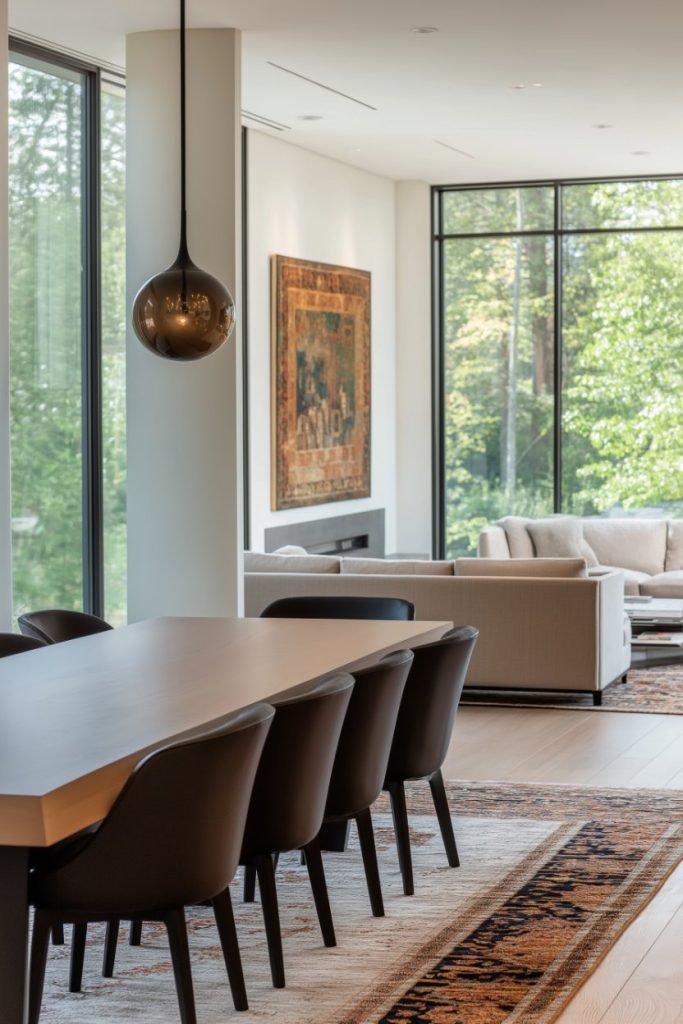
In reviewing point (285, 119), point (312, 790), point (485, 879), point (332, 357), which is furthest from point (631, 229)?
point (312, 790)

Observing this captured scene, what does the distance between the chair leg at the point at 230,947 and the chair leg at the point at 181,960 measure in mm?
171

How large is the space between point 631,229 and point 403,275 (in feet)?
6.06

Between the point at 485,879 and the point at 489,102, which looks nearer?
the point at 485,879

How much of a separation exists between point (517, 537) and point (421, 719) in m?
6.39

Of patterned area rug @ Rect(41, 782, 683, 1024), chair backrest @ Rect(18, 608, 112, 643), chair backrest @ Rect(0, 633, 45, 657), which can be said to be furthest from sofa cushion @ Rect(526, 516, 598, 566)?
chair backrest @ Rect(0, 633, 45, 657)

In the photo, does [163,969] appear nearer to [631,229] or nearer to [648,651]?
[648,651]

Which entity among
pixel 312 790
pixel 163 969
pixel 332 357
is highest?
pixel 332 357

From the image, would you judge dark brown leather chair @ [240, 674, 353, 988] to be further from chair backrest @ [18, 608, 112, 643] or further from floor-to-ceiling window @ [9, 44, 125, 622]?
floor-to-ceiling window @ [9, 44, 125, 622]

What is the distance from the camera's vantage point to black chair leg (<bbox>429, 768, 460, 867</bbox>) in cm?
473

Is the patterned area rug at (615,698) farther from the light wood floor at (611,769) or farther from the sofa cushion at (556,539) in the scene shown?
the sofa cushion at (556,539)

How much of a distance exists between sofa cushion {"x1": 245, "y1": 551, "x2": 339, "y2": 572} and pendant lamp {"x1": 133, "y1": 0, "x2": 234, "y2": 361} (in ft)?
11.7

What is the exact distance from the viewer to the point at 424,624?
202 inches

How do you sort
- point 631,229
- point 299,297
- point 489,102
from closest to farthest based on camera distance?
1. point 489,102
2. point 299,297
3. point 631,229

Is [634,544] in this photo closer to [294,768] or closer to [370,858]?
[370,858]
